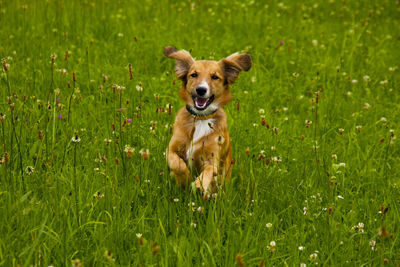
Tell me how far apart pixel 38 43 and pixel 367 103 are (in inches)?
188

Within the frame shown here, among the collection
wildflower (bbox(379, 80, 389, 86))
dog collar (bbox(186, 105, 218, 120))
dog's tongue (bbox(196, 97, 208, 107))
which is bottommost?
dog collar (bbox(186, 105, 218, 120))

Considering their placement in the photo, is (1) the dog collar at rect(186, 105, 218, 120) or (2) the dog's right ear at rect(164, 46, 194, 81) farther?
(2) the dog's right ear at rect(164, 46, 194, 81)

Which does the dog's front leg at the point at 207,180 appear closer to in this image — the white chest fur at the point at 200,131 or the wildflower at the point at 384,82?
the white chest fur at the point at 200,131

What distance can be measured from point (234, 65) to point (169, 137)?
0.97m

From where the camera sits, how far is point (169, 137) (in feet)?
15.7

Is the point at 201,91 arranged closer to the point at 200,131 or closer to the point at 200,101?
the point at 200,101

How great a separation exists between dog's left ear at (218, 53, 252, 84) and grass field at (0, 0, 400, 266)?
0.59m

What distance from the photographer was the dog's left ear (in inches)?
180

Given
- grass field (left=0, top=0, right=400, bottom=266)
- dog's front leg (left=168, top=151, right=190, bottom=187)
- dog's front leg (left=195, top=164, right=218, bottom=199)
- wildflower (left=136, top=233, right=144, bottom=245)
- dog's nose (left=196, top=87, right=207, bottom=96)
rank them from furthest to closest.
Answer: dog's nose (left=196, top=87, right=207, bottom=96) < dog's front leg (left=168, top=151, right=190, bottom=187) < dog's front leg (left=195, top=164, right=218, bottom=199) < grass field (left=0, top=0, right=400, bottom=266) < wildflower (left=136, top=233, right=144, bottom=245)

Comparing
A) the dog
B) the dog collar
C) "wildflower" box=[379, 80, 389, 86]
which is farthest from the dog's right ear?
"wildflower" box=[379, 80, 389, 86]

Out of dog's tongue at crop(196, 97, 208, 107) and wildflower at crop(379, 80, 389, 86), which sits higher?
dog's tongue at crop(196, 97, 208, 107)

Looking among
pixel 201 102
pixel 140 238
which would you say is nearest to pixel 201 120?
pixel 201 102

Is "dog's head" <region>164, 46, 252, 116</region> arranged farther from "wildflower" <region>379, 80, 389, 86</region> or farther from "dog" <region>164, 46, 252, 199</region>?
"wildflower" <region>379, 80, 389, 86</region>

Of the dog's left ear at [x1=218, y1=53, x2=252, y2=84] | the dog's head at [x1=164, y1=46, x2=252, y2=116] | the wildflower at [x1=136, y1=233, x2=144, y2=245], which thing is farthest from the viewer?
the dog's left ear at [x1=218, y1=53, x2=252, y2=84]
